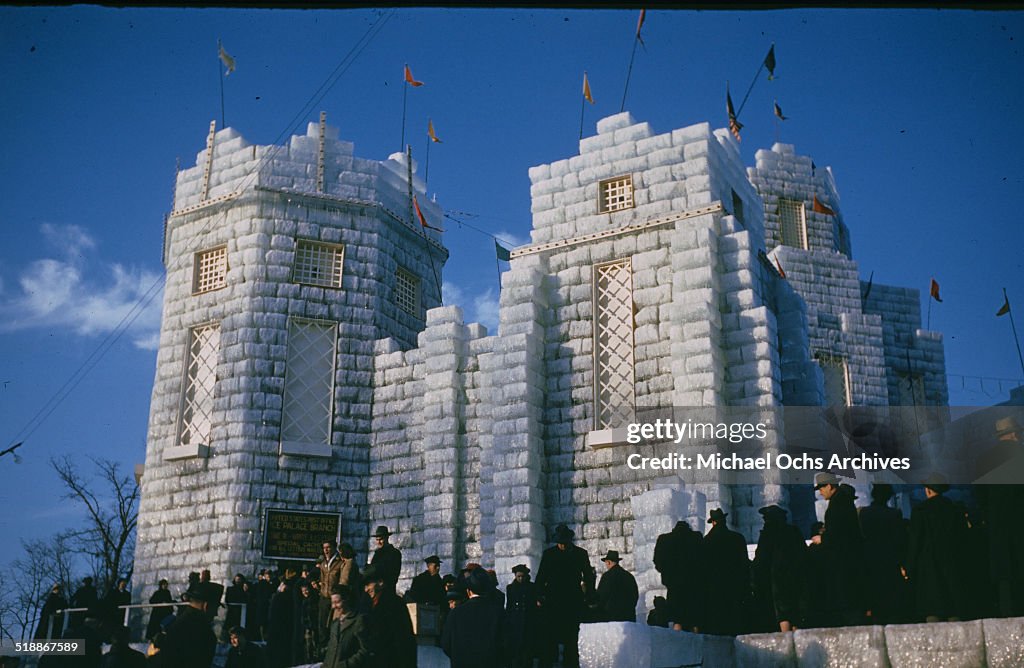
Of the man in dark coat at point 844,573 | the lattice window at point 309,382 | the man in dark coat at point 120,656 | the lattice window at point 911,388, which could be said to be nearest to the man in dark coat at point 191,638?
the man in dark coat at point 120,656

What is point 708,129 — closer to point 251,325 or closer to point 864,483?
point 864,483

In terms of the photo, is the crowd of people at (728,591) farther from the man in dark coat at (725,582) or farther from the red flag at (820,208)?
the red flag at (820,208)

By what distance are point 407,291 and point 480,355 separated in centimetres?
407

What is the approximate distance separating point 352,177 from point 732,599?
14.3m

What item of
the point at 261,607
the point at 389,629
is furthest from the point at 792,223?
the point at 389,629

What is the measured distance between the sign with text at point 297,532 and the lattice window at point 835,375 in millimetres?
13527

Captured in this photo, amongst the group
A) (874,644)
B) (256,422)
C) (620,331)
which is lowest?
(874,644)

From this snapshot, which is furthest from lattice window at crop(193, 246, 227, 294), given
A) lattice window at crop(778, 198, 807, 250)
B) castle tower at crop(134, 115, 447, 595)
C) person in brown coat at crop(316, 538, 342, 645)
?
lattice window at crop(778, 198, 807, 250)

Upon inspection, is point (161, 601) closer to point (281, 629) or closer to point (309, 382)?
point (281, 629)

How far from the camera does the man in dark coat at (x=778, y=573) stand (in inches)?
406

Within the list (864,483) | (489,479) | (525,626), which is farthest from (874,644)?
(489,479)

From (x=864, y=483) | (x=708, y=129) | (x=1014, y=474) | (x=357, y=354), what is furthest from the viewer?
(x=357, y=354)

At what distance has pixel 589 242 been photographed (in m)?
19.4

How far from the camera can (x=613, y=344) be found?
18.7 metres
